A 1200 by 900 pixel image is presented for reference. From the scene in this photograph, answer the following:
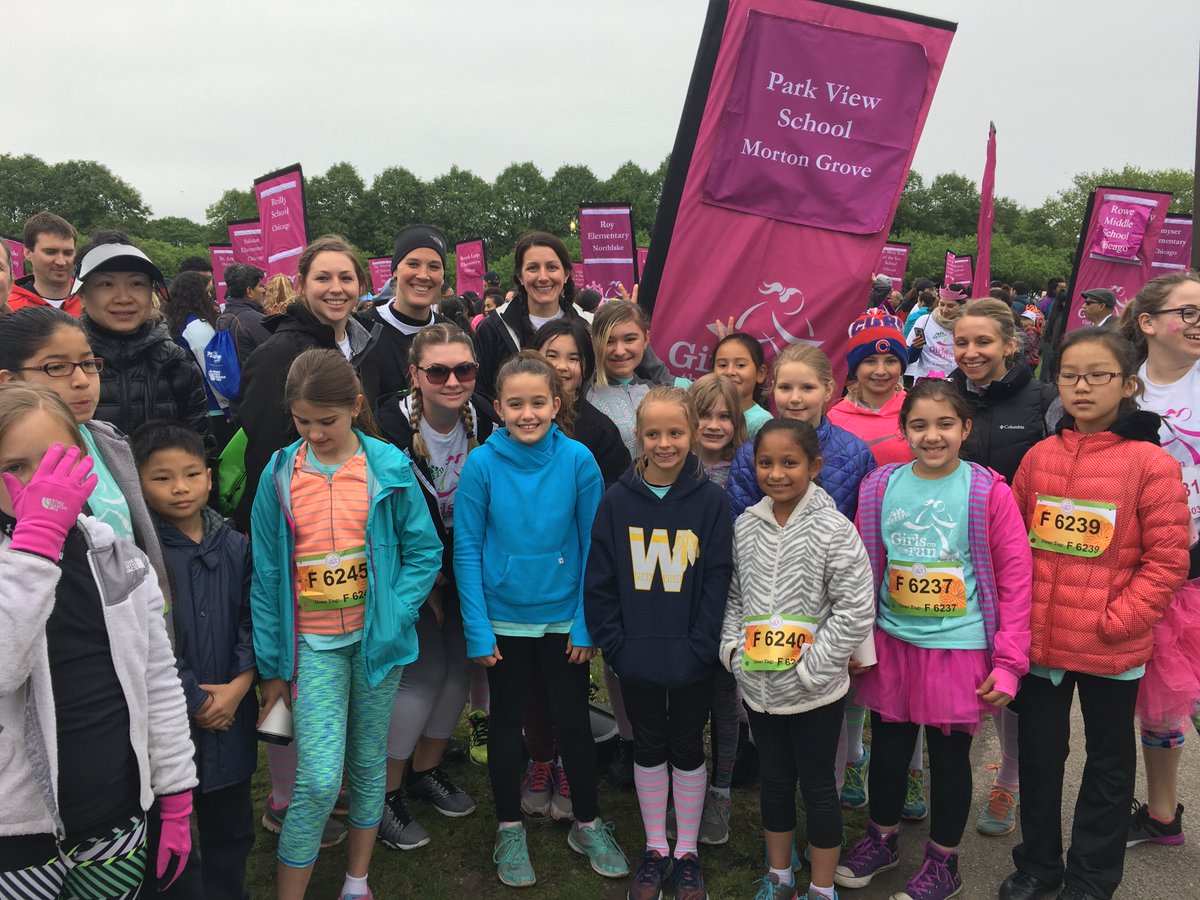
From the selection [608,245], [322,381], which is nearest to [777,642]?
[322,381]

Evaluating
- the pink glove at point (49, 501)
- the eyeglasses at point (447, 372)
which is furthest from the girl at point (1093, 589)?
the pink glove at point (49, 501)

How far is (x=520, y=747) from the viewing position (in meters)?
3.15

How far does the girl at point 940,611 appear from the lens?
9.18 ft

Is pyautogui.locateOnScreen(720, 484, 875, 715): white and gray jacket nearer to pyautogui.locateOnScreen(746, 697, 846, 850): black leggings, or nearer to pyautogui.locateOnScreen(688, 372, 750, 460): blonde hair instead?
pyautogui.locateOnScreen(746, 697, 846, 850): black leggings

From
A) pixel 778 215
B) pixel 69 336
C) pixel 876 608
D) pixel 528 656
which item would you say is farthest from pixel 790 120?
pixel 69 336

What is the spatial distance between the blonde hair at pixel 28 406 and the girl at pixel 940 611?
253 cm

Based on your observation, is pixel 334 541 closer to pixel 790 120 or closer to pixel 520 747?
pixel 520 747

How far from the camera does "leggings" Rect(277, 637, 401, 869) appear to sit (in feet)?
8.69

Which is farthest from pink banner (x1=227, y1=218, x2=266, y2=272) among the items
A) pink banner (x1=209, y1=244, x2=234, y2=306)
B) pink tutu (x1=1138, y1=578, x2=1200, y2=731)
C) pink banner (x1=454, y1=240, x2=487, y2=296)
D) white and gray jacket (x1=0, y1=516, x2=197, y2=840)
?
pink tutu (x1=1138, y1=578, x2=1200, y2=731)

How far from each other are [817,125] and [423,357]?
6.38 feet

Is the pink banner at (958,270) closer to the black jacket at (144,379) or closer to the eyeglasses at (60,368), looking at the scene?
the black jacket at (144,379)

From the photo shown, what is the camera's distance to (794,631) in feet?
9.07

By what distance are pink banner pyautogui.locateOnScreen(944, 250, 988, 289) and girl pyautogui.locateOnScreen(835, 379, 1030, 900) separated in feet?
51.6

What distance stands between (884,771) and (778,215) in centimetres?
231
